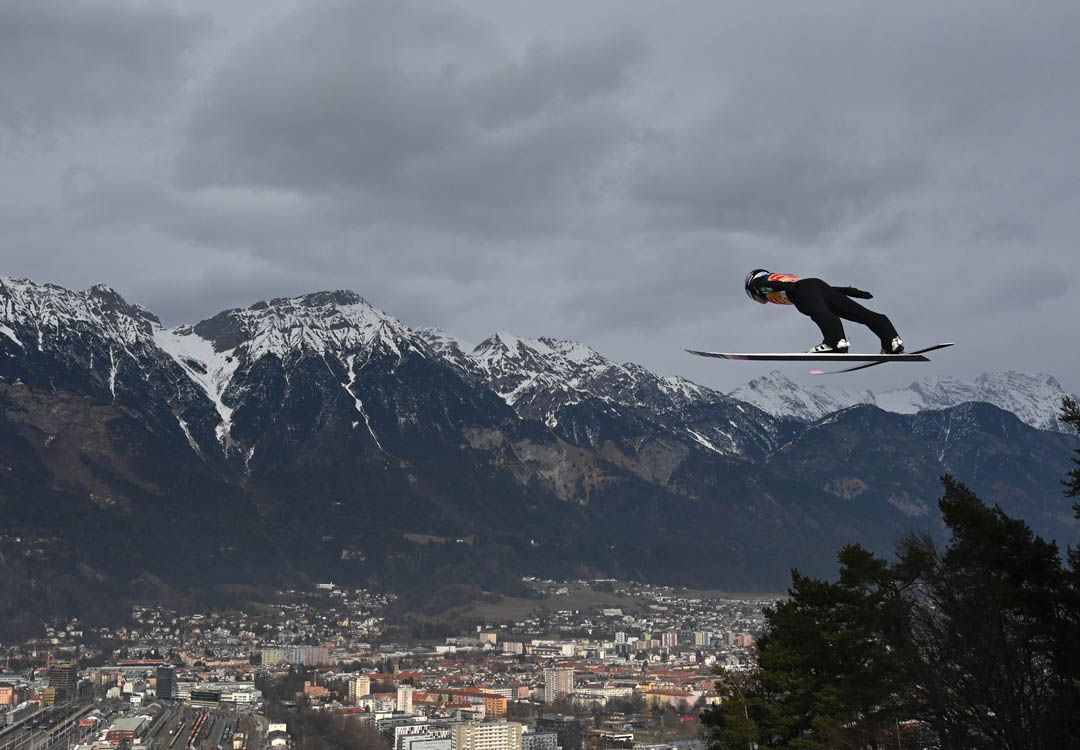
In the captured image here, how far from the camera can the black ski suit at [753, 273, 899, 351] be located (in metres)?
16.2

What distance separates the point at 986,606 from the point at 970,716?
2042 mm

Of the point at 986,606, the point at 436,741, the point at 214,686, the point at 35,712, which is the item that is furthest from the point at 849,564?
the point at 214,686

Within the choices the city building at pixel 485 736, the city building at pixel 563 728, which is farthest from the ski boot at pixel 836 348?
the city building at pixel 485 736

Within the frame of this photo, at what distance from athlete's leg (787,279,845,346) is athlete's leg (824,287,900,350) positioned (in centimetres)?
9

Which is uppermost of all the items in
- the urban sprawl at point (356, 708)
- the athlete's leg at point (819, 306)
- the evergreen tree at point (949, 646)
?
the athlete's leg at point (819, 306)

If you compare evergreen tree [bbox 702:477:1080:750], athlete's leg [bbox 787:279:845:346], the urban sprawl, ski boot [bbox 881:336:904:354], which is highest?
athlete's leg [bbox 787:279:845:346]

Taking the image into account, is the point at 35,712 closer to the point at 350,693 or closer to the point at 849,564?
the point at 350,693

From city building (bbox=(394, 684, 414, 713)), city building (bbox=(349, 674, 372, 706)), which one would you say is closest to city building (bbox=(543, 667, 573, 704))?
city building (bbox=(394, 684, 414, 713))

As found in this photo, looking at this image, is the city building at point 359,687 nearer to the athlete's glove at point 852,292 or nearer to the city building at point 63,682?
the city building at point 63,682

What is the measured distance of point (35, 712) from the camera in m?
150

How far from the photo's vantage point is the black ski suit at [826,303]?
53.3 feet

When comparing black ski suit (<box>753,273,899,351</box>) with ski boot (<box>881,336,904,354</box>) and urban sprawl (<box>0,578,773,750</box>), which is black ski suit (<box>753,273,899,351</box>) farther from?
urban sprawl (<box>0,578,773,750</box>)

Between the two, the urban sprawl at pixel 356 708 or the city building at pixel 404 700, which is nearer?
the urban sprawl at pixel 356 708

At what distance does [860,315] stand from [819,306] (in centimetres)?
64
